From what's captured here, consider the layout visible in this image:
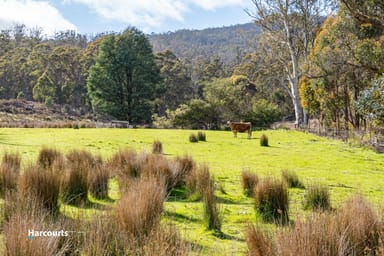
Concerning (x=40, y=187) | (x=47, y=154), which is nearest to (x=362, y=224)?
(x=40, y=187)

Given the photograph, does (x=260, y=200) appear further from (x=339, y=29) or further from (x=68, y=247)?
(x=339, y=29)

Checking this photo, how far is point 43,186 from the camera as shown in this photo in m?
3.80

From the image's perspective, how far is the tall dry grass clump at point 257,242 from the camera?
239cm

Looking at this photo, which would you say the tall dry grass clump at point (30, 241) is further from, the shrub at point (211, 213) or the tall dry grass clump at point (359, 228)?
the tall dry grass clump at point (359, 228)

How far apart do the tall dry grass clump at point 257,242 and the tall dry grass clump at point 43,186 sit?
2.01m

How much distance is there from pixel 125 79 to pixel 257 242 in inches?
1297

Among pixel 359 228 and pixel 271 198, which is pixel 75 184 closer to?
pixel 271 198

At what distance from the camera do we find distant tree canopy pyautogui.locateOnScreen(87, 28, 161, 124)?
108 ft

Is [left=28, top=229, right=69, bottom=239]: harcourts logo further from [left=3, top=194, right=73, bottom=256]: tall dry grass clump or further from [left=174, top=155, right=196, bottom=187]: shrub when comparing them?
[left=174, top=155, right=196, bottom=187]: shrub

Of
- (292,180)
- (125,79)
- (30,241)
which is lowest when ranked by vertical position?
(292,180)

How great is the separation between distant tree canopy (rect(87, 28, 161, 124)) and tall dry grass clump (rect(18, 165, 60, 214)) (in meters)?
28.7

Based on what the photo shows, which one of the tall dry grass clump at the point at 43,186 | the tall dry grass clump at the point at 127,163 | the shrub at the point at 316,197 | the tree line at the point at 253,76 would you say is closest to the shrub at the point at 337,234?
the shrub at the point at 316,197

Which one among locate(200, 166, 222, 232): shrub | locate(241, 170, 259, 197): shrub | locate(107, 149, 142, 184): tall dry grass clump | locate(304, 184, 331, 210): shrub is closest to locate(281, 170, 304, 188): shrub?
locate(241, 170, 259, 197): shrub

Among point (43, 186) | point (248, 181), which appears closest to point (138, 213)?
point (43, 186)
